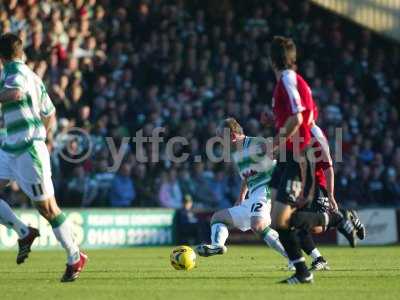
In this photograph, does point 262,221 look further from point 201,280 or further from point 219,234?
point 201,280

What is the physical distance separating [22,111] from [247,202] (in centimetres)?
404

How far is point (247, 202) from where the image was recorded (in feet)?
45.6

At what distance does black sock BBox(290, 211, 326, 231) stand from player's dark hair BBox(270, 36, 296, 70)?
5.43 ft

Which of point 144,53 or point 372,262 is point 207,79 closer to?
point 144,53

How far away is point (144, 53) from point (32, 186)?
1493 cm

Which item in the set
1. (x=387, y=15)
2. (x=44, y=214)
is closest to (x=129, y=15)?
(x=387, y=15)

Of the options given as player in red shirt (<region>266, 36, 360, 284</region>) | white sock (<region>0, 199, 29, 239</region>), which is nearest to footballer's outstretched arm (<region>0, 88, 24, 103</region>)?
white sock (<region>0, 199, 29, 239</region>)

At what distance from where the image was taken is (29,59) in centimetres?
2233

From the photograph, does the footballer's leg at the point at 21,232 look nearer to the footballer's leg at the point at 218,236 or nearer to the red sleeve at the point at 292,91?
the footballer's leg at the point at 218,236

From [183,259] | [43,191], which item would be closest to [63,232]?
[43,191]

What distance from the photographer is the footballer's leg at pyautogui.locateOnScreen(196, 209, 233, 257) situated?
534 inches

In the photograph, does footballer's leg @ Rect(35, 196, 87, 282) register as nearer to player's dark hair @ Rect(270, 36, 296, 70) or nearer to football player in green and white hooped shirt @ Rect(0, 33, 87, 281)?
football player in green and white hooped shirt @ Rect(0, 33, 87, 281)

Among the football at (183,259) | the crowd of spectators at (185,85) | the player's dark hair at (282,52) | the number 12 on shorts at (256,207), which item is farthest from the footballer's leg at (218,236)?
the crowd of spectators at (185,85)

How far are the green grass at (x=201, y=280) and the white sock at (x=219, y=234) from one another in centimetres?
37
